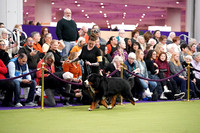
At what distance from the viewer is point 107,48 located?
12289mm

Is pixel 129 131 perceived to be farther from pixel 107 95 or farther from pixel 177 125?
pixel 107 95

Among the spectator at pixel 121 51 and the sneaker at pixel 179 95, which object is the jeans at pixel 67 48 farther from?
the sneaker at pixel 179 95

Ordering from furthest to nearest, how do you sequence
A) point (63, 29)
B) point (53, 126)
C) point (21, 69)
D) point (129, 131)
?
point (63, 29) < point (21, 69) < point (53, 126) < point (129, 131)

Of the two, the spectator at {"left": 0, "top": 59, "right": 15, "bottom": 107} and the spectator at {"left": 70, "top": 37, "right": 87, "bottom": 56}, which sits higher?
the spectator at {"left": 70, "top": 37, "right": 87, "bottom": 56}

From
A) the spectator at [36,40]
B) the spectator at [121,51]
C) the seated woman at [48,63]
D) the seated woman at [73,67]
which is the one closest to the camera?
the seated woman at [48,63]

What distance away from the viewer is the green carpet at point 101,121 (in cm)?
606

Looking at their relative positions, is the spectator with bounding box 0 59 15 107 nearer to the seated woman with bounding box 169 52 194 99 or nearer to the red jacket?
the red jacket

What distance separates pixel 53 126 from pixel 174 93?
655 cm

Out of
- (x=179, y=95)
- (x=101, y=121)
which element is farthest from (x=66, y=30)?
(x=101, y=121)

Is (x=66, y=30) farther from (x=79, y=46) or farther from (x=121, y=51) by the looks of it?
(x=121, y=51)

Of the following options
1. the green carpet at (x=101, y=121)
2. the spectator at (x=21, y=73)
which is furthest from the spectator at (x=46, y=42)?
the green carpet at (x=101, y=121)

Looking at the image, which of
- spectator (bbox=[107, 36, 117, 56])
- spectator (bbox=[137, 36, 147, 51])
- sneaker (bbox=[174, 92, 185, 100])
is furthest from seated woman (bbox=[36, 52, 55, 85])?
spectator (bbox=[137, 36, 147, 51])

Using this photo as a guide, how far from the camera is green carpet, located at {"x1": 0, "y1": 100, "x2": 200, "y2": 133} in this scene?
19.9 ft

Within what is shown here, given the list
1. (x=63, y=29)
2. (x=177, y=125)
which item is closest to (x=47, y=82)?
(x=63, y=29)
